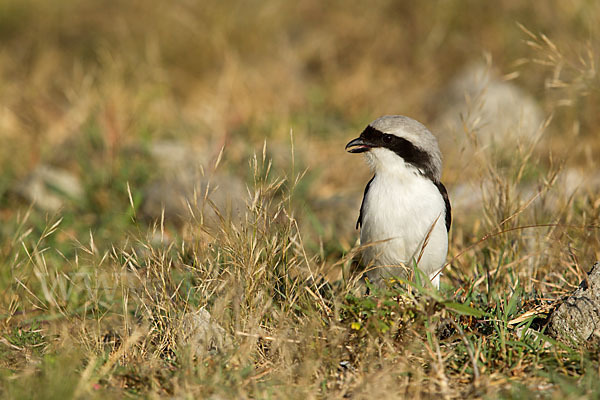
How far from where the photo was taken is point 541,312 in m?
3.53

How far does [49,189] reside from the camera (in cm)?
622

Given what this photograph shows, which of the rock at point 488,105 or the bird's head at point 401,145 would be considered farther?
the rock at point 488,105

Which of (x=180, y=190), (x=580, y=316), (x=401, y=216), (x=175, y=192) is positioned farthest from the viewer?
(x=180, y=190)

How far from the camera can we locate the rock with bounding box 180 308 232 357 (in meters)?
3.17

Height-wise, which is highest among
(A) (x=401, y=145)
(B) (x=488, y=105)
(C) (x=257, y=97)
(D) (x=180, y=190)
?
(A) (x=401, y=145)

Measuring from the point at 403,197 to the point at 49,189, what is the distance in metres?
3.73

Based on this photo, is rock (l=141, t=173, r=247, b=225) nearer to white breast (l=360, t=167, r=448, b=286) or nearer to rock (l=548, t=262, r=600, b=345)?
white breast (l=360, t=167, r=448, b=286)

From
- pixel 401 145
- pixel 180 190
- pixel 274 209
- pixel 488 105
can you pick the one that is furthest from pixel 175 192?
pixel 488 105

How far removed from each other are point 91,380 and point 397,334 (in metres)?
1.35

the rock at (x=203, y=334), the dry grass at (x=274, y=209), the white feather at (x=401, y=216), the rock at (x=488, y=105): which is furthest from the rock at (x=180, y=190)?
A: the rock at (x=488, y=105)

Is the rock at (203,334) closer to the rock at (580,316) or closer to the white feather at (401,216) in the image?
the white feather at (401,216)

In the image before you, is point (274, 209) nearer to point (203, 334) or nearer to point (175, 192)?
point (203, 334)

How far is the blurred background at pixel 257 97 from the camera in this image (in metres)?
5.84

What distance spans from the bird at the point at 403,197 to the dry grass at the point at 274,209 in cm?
22
